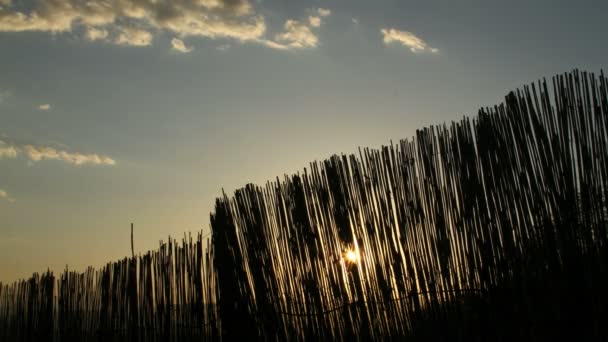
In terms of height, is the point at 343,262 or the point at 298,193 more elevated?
the point at 298,193

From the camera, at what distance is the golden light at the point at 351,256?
3115mm

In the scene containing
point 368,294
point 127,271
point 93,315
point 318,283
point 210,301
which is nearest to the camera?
point 368,294

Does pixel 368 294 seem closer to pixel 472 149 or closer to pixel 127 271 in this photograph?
pixel 472 149

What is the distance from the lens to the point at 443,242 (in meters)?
2.68

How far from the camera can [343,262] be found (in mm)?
3240

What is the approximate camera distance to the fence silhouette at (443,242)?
2334 millimetres

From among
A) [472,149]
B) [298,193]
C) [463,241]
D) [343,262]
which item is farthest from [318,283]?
[472,149]

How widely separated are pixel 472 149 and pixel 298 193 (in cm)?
126

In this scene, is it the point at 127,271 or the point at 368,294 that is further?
the point at 127,271

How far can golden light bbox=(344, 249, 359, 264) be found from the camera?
3115 mm

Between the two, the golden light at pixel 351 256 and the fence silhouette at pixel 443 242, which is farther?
the golden light at pixel 351 256

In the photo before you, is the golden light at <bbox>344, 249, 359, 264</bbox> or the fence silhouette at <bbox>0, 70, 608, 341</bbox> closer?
the fence silhouette at <bbox>0, 70, 608, 341</bbox>

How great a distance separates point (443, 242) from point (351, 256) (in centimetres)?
66

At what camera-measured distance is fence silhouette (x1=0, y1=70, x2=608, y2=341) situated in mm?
2334
